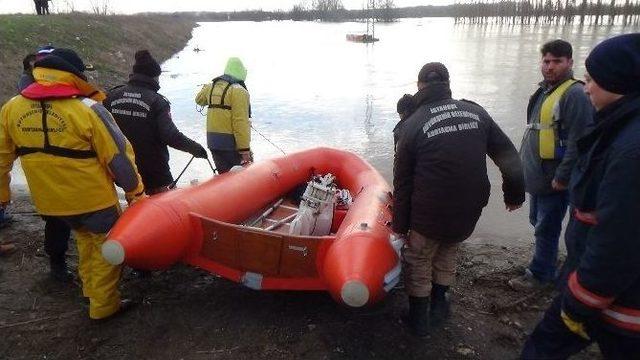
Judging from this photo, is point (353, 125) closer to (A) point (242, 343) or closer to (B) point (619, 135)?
(A) point (242, 343)

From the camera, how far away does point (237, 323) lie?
108 inches

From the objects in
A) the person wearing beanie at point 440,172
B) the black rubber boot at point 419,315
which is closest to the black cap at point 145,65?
the person wearing beanie at point 440,172

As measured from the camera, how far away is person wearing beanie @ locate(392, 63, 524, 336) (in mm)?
2301

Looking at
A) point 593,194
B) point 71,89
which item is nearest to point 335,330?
point 593,194

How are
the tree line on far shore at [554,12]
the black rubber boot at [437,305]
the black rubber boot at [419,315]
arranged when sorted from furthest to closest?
the tree line on far shore at [554,12] → the black rubber boot at [437,305] → the black rubber boot at [419,315]

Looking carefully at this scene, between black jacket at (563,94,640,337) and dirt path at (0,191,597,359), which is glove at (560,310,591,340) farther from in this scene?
dirt path at (0,191,597,359)

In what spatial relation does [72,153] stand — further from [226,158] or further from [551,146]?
[551,146]

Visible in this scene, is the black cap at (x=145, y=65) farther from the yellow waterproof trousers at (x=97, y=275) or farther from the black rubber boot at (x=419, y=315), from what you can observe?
the black rubber boot at (x=419, y=315)

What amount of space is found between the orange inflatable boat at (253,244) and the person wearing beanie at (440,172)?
7.4 inches

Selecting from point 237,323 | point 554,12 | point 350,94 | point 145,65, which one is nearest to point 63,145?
point 145,65

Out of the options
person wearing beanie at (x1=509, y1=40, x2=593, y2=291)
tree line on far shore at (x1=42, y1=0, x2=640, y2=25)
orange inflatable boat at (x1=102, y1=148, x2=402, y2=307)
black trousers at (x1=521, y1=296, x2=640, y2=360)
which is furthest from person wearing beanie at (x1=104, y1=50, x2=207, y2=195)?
tree line on far shore at (x1=42, y1=0, x2=640, y2=25)

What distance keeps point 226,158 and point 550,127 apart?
100.0 inches

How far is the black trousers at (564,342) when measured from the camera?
1.59 metres

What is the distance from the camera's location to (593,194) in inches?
63.5
